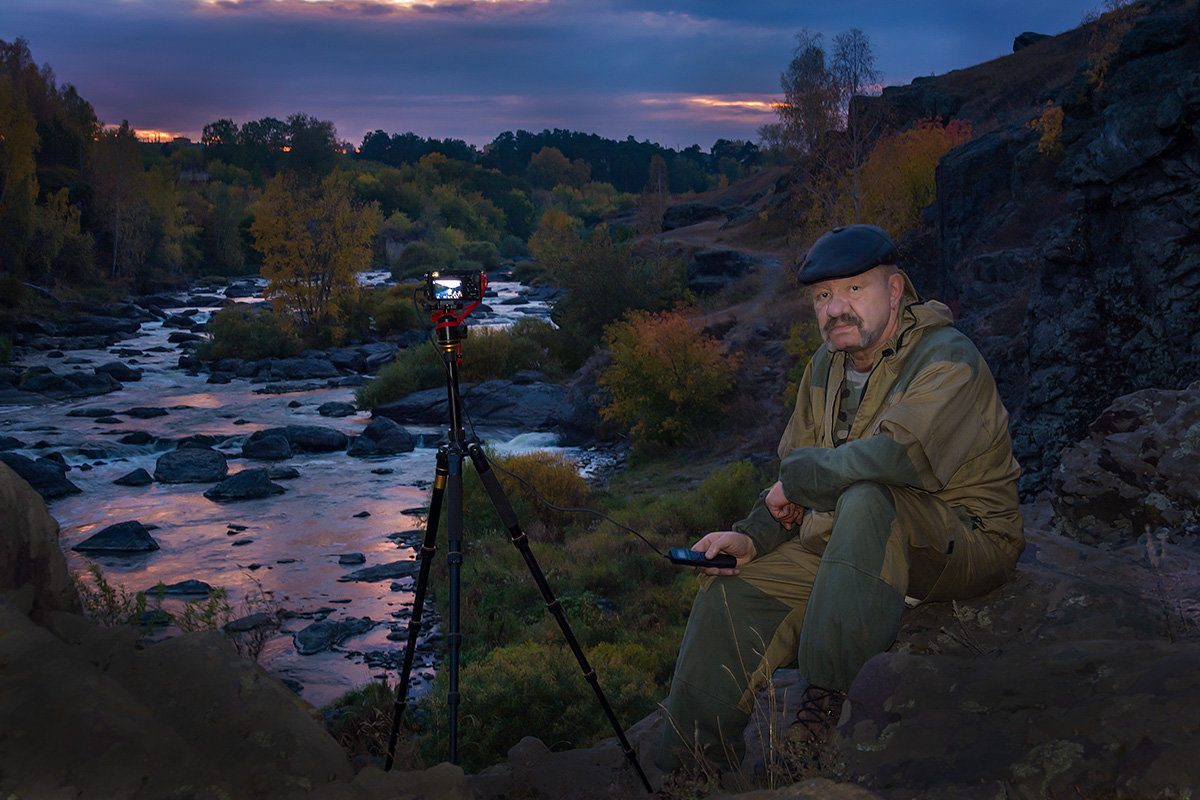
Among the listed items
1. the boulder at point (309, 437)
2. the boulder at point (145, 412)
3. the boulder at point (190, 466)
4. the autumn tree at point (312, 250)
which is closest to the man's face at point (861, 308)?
the boulder at point (190, 466)

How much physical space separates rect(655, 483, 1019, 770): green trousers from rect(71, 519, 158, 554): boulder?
1140 cm

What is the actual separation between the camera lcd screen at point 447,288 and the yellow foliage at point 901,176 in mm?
21896

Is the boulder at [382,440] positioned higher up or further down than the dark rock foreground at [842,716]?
further down

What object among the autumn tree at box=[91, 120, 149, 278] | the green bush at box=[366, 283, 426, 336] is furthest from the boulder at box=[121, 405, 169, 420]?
the autumn tree at box=[91, 120, 149, 278]

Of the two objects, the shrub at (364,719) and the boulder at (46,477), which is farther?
the boulder at (46,477)

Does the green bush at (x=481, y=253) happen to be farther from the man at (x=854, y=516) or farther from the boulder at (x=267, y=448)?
the man at (x=854, y=516)

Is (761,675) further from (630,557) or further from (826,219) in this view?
(826,219)

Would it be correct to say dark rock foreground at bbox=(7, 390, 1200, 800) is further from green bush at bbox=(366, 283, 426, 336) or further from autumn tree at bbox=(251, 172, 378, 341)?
green bush at bbox=(366, 283, 426, 336)

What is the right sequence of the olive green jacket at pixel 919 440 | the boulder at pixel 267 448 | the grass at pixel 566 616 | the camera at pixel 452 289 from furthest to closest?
the boulder at pixel 267 448 < the grass at pixel 566 616 < the camera at pixel 452 289 < the olive green jacket at pixel 919 440

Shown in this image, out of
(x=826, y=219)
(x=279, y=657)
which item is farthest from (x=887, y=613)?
(x=826, y=219)

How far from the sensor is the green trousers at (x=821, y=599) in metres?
2.48

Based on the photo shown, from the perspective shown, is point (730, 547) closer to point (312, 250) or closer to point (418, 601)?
point (418, 601)

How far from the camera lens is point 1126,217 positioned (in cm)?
877

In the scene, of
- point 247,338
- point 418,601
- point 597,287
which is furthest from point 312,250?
point 418,601
